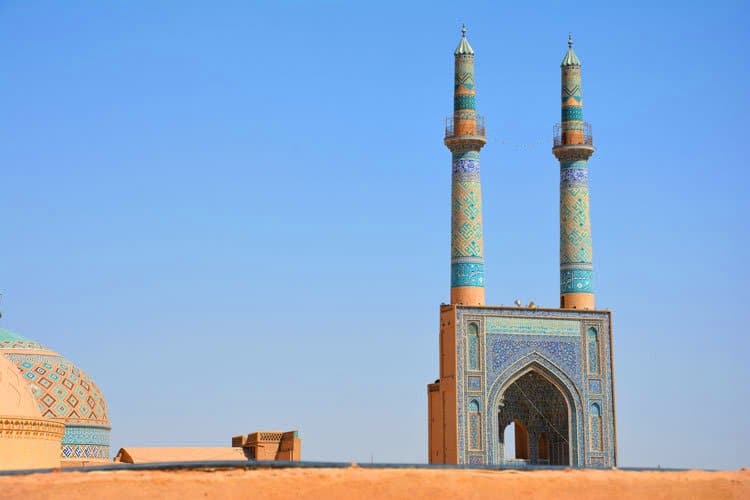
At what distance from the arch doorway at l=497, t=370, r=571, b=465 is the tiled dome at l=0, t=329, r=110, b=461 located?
9.86 metres

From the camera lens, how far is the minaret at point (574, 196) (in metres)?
29.4

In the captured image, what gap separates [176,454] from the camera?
31.1 meters

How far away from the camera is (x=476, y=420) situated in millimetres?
27531

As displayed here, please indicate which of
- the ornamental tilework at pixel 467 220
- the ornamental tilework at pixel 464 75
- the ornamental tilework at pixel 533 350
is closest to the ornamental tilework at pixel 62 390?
the ornamental tilework at pixel 467 220

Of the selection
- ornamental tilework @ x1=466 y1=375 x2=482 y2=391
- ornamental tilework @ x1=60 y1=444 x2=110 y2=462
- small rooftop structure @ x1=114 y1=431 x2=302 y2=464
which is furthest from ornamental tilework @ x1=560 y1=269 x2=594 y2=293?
ornamental tilework @ x1=60 y1=444 x2=110 y2=462

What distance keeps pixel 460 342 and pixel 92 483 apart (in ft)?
62.0

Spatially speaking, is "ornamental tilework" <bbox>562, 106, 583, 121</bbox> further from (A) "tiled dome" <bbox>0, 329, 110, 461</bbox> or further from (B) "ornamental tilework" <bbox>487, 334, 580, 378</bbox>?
(A) "tiled dome" <bbox>0, 329, 110, 461</bbox>

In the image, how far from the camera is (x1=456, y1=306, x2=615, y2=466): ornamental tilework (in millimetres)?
27578

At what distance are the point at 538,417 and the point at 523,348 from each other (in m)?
2.16

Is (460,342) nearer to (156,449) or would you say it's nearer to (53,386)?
(156,449)

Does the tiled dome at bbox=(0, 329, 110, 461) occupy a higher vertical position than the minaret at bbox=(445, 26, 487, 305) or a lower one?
lower

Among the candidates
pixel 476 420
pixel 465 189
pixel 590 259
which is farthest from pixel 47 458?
pixel 590 259

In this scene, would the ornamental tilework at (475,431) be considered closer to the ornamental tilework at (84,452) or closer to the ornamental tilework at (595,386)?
the ornamental tilework at (595,386)

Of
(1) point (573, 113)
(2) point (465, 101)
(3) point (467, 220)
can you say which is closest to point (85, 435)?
(3) point (467, 220)
